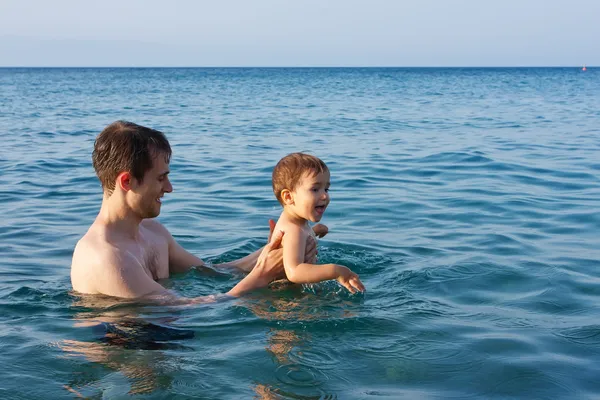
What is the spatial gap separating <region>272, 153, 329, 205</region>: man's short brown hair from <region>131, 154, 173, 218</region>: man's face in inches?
33.1

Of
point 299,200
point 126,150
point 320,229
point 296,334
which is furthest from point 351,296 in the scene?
point 126,150

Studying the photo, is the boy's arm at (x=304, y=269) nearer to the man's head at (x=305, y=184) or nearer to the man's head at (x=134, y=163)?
the man's head at (x=305, y=184)

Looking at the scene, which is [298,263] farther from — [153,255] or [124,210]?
[124,210]

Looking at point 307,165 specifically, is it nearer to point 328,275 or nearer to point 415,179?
point 328,275

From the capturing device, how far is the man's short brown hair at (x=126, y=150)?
199 inches

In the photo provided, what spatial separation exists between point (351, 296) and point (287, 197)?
2.75ft

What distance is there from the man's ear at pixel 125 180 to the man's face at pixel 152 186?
0.03 m

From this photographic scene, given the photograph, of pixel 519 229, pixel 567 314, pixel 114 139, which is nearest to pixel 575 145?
pixel 519 229

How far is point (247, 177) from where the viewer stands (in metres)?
11.7

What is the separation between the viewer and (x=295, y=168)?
5.50m

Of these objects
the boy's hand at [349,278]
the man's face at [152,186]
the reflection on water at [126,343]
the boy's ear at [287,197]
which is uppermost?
the man's face at [152,186]

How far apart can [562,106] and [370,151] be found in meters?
16.3

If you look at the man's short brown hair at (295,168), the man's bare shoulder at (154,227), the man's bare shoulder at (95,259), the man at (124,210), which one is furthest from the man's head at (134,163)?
the man's short brown hair at (295,168)

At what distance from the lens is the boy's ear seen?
5602 millimetres
